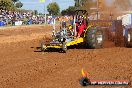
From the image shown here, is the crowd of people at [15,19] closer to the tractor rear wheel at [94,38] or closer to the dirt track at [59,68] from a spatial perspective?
the tractor rear wheel at [94,38]

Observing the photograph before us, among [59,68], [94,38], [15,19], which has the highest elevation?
[15,19]

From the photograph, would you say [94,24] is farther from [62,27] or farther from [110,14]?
[110,14]

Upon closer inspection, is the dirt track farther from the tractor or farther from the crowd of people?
the crowd of people

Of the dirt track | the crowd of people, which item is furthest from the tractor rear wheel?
the crowd of people

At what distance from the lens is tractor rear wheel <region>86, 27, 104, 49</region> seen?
54.9 ft

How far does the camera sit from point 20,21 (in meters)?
47.4

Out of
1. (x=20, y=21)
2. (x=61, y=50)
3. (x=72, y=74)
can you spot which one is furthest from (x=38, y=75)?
(x=20, y=21)

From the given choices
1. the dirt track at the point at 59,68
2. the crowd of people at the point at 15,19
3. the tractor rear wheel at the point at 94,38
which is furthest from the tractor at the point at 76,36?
the crowd of people at the point at 15,19

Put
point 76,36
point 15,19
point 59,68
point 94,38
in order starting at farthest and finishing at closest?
point 15,19
point 94,38
point 76,36
point 59,68

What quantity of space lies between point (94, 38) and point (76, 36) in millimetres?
815

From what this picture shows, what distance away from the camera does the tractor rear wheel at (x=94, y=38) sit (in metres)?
16.7

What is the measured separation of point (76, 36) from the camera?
54.9 feet

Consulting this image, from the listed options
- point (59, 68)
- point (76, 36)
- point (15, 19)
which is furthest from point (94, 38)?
point (15, 19)

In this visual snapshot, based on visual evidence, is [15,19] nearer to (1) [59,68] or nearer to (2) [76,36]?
(2) [76,36]
